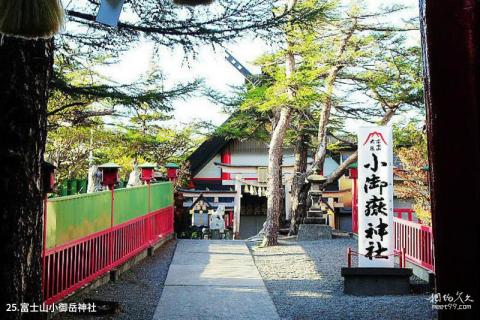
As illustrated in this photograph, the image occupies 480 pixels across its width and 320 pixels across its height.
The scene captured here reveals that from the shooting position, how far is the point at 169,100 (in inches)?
304

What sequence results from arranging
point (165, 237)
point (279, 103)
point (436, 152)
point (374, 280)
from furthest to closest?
1. point (165, 237)
2. point (279, 103)
3. point (374, 280)
4. point (436, 152)

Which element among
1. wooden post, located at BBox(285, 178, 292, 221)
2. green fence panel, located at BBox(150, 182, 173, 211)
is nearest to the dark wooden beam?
green fence panel, located at BBox(150, 182, 173, 211)

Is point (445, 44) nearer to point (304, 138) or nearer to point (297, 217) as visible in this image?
point (297, 217)

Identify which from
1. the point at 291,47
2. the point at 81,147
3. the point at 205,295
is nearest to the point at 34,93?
the point at 205,295

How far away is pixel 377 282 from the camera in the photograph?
6.97 m

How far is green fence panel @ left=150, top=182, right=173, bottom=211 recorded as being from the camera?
10944 mm

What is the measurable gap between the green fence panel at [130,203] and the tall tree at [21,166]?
5.21 meters

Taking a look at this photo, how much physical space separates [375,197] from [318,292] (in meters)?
1.69

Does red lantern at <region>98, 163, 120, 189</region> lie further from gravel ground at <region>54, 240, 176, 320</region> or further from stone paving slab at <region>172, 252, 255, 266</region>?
stone paving slab at <region>172, 252, 255, 266</region>

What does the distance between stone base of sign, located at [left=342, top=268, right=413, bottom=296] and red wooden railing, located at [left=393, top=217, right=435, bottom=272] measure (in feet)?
1.75

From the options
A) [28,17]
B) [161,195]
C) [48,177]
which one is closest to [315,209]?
[161,195]

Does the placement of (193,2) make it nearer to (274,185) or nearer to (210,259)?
(210,259)

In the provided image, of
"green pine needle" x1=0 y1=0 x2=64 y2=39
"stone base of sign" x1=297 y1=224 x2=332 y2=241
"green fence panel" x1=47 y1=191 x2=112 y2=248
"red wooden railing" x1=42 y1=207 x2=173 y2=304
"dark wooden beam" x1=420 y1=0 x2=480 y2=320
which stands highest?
"green pine needle" x1=0 y1=0 x2=64 y2=39

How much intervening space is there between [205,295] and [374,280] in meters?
2.52
